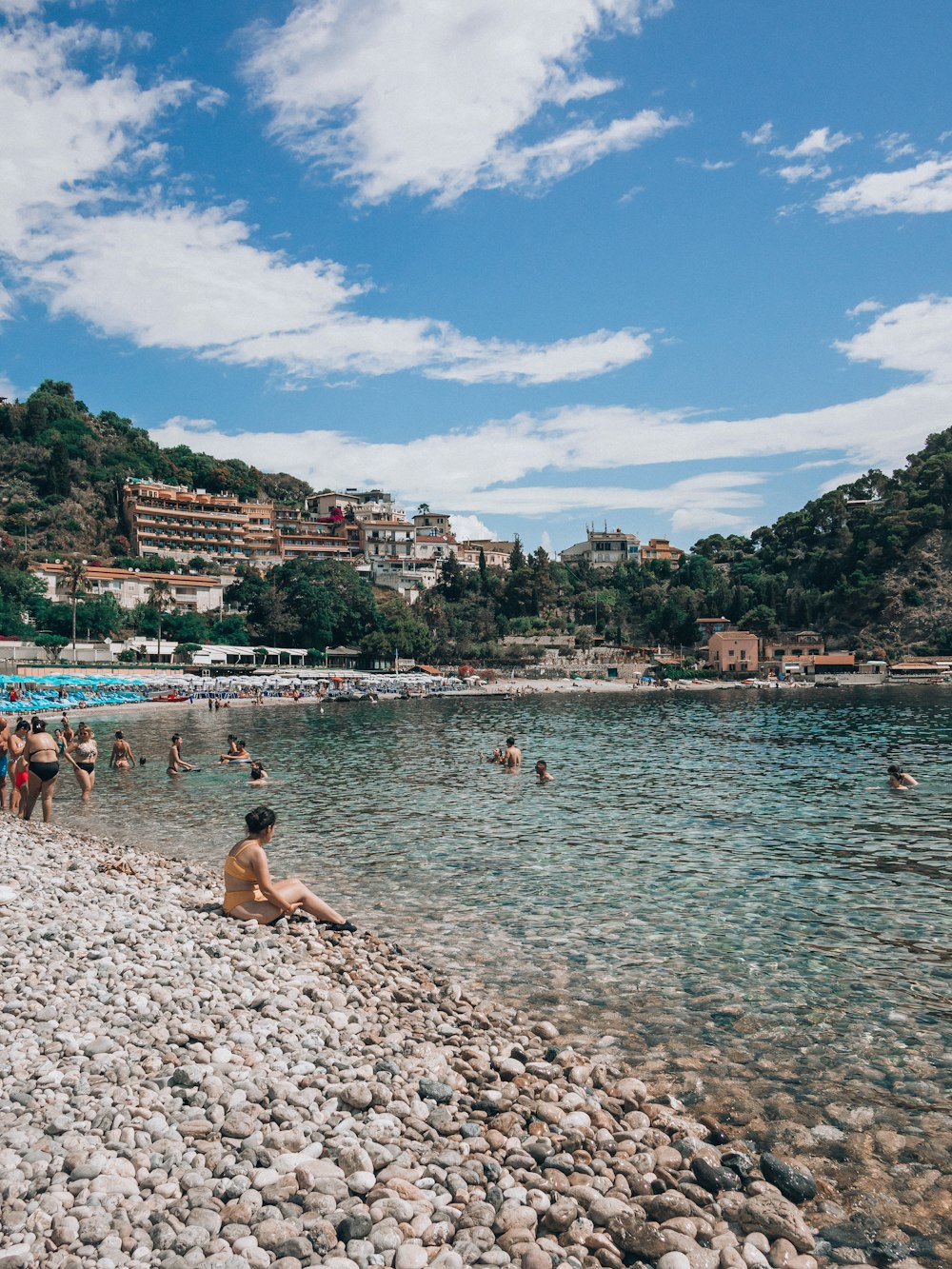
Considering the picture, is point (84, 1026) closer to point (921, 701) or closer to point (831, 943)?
point (831, 943)

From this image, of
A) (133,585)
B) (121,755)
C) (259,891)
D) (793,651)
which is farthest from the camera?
(793,651)

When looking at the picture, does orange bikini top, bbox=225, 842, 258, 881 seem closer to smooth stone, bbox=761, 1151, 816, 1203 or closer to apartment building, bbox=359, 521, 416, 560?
smooth stone, bbox=761, 1151, 816, 1203

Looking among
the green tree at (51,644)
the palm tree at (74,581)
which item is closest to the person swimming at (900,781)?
the palm tree at (74,581)

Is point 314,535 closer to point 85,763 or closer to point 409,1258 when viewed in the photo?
point 85,763

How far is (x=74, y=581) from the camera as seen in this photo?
8881 cm

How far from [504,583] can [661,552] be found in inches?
2081

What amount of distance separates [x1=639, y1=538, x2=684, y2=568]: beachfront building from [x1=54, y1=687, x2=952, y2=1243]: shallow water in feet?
471

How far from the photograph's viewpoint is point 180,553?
445ft

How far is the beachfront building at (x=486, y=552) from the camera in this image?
544 feet

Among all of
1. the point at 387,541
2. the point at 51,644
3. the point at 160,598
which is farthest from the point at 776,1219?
the point at 387,541

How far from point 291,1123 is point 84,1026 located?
7.21 feet

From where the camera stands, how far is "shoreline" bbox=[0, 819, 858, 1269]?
179 inches

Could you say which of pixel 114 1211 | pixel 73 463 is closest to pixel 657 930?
pixel 114 1211

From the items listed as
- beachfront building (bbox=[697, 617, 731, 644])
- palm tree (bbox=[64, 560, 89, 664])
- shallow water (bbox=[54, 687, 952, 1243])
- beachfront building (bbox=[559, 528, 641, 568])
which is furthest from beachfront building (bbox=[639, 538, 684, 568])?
shallow water (bbox=[54, 687, 952, 1243])
